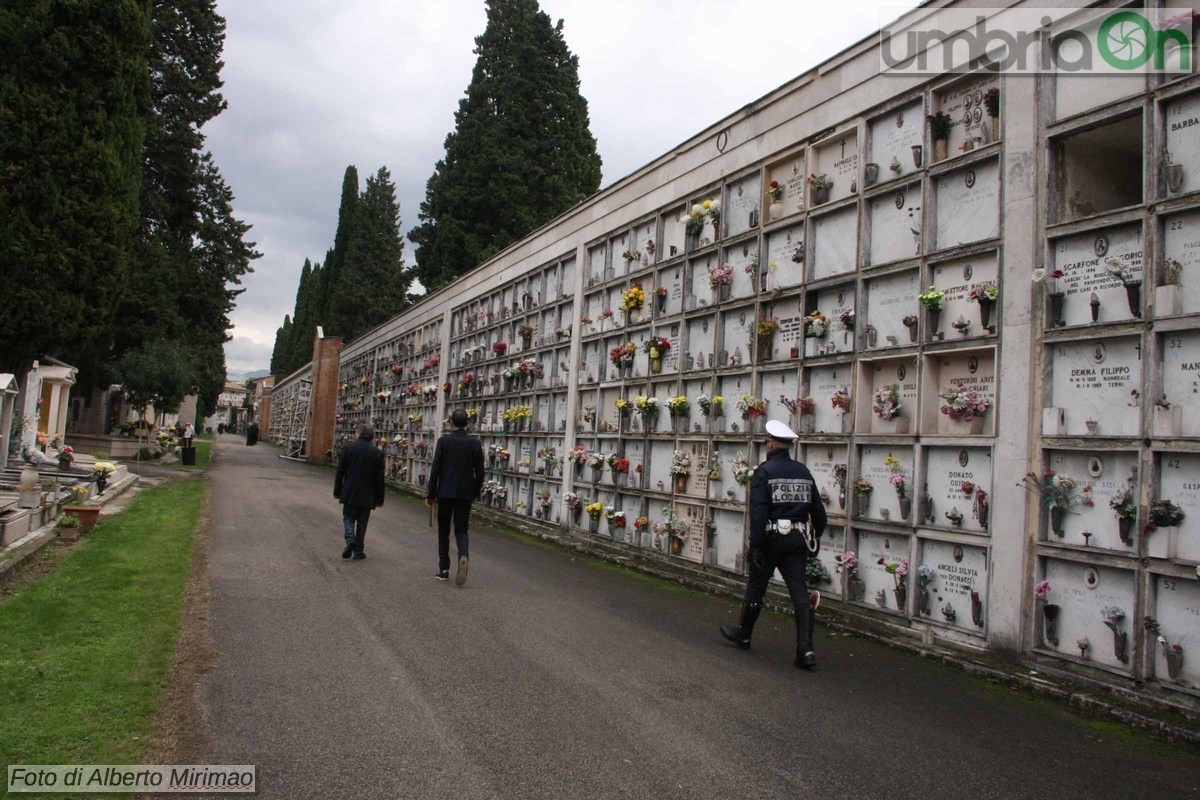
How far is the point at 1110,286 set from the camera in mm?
5039

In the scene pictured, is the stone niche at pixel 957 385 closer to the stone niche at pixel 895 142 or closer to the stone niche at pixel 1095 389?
the stone niche at pixel 1095 389

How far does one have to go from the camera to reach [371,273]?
4275cm

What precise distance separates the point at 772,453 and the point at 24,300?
16139mm

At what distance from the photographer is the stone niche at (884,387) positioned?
6520mm

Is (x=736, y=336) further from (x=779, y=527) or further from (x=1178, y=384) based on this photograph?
(x=1178, y=384)

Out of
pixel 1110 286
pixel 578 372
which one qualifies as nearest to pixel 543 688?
pixel 1110 286

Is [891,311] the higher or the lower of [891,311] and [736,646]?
the higher

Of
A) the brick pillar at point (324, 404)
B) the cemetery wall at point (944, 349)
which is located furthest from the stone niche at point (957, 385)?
the brick pillar at point (324, 404)

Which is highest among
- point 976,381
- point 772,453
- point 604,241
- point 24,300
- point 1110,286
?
point 604,241

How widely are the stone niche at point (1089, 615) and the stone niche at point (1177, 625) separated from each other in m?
0.14

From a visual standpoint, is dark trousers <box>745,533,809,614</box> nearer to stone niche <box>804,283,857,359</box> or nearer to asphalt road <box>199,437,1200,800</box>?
asphalt road <box>199,437,1200,800</box>

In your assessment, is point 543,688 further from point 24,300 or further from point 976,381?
point 24,300

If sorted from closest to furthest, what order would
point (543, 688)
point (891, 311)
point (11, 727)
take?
point (11, 727) → point (543, 688) → point (891, 311)

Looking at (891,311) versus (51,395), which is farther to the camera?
(51,395)
